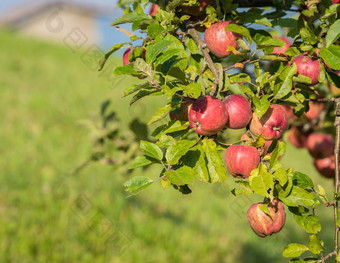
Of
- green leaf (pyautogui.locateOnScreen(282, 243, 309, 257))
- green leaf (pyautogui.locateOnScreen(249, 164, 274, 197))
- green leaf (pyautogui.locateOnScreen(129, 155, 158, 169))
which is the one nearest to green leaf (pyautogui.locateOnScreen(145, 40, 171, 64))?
green leaf (pyautogui.locateOnScreen(129, 155, 158, 169))

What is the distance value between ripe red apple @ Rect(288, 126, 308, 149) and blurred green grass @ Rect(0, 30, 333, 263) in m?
0.35

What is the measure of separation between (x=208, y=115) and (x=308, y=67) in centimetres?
28

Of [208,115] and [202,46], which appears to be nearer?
[208,115]

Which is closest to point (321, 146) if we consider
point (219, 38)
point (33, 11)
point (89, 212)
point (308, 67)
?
point (308, 67)

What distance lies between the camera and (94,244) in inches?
105

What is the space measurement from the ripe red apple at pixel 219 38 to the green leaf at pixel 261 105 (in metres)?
0.15

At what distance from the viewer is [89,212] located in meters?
3.02

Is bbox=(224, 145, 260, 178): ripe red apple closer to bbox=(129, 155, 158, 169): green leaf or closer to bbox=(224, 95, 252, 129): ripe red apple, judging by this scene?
bbox=(224, 95, 252, 129): ripe red apple

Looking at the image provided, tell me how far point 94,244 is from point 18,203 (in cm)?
70

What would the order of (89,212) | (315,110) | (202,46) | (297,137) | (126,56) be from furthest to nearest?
(89,212) → (297,137) → (315,110) → (126,56) → (202,46)

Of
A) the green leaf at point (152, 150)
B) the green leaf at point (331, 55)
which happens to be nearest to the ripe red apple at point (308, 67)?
the green leaf at point (331, 55)

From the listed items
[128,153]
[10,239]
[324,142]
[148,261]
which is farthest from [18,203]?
[324,142]

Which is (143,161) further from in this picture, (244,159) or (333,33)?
(333,33)

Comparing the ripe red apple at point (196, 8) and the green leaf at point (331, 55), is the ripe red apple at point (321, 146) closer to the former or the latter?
the green leaf at point (331, 55)
